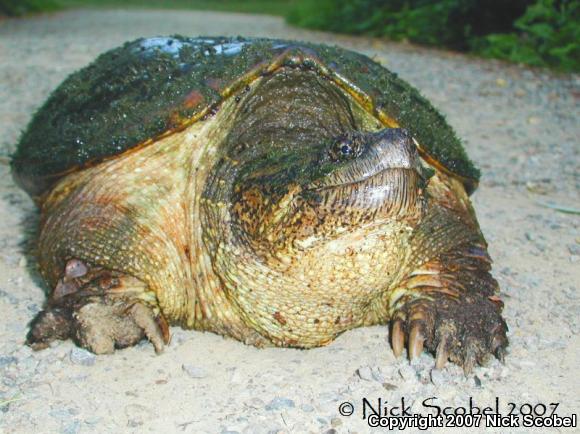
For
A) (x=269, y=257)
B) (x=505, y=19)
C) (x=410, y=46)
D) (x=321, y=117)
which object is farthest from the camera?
(x=410, y=46)

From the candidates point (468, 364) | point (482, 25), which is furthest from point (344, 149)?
point (482, 25)

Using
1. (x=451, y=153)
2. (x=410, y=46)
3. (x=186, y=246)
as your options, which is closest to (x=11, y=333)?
(x=186, y=246)

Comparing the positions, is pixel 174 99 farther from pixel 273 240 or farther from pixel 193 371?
pixel 193 371

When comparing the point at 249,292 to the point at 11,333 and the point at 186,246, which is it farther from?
the point at 11,333

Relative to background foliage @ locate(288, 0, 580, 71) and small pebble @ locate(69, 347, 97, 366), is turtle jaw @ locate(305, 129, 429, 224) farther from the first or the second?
background foliage @ locate(288, 0, 580, 71)

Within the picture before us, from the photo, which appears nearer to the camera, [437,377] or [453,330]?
[437,377]
